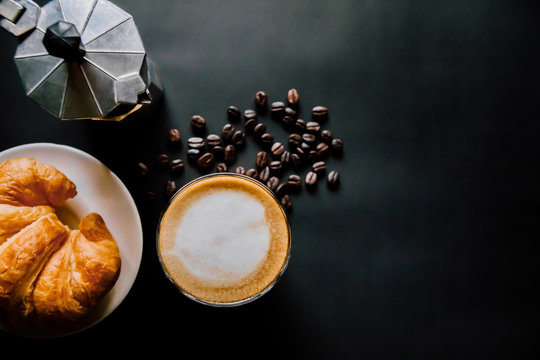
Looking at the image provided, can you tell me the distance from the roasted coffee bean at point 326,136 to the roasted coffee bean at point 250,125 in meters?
0.20

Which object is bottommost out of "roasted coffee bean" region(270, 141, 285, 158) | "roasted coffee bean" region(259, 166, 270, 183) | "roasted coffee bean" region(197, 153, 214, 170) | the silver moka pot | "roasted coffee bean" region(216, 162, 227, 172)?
"roasted coffee bean" region(259, 166, 270, 183)

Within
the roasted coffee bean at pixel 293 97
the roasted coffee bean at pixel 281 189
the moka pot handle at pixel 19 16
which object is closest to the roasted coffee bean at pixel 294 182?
the roasted coffee bean at pixel 281 189

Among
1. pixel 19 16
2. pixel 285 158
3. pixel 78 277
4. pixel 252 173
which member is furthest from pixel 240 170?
pixel 19 16

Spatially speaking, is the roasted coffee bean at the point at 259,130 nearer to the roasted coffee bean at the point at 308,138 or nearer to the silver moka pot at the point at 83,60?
the roasted coffee bean at the point at 308,138

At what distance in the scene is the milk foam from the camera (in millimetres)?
1153

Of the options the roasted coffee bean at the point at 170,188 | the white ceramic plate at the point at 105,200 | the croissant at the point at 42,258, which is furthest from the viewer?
the roasted coffee bean at the point at 170,188

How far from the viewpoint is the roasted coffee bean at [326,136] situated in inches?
54.7

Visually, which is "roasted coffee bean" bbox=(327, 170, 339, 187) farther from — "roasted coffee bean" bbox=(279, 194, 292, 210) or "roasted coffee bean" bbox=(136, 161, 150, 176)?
"roasted coffee bean" bbox=(136, 161, 150, 176)

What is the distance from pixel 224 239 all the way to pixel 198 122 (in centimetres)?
40

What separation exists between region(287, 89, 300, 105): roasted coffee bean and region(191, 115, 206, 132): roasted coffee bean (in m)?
0.26

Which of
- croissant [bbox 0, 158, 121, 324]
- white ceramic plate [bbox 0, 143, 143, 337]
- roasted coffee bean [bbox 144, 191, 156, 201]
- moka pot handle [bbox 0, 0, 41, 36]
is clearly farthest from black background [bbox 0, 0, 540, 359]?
moka pot handle [bbox 0, 0, 41, 36]

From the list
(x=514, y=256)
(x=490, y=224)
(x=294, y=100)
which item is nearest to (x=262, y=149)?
(x=294, y=100)

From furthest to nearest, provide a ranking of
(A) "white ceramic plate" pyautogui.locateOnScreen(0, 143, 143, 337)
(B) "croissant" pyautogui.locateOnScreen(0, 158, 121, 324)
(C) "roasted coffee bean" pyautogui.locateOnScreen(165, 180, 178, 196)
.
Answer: (C) "roasted coffee bean" pyautogui.locateOnScreen(165, 180, 178, 196) → (A) "white ceramic plate" pyautogui.locateOnScreen(0, 143, 143, 337) → (B) "croissant" pyautogui.locateOnScreen(0, 158, 121, 324)

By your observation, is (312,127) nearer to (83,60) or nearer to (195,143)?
(195,143)
